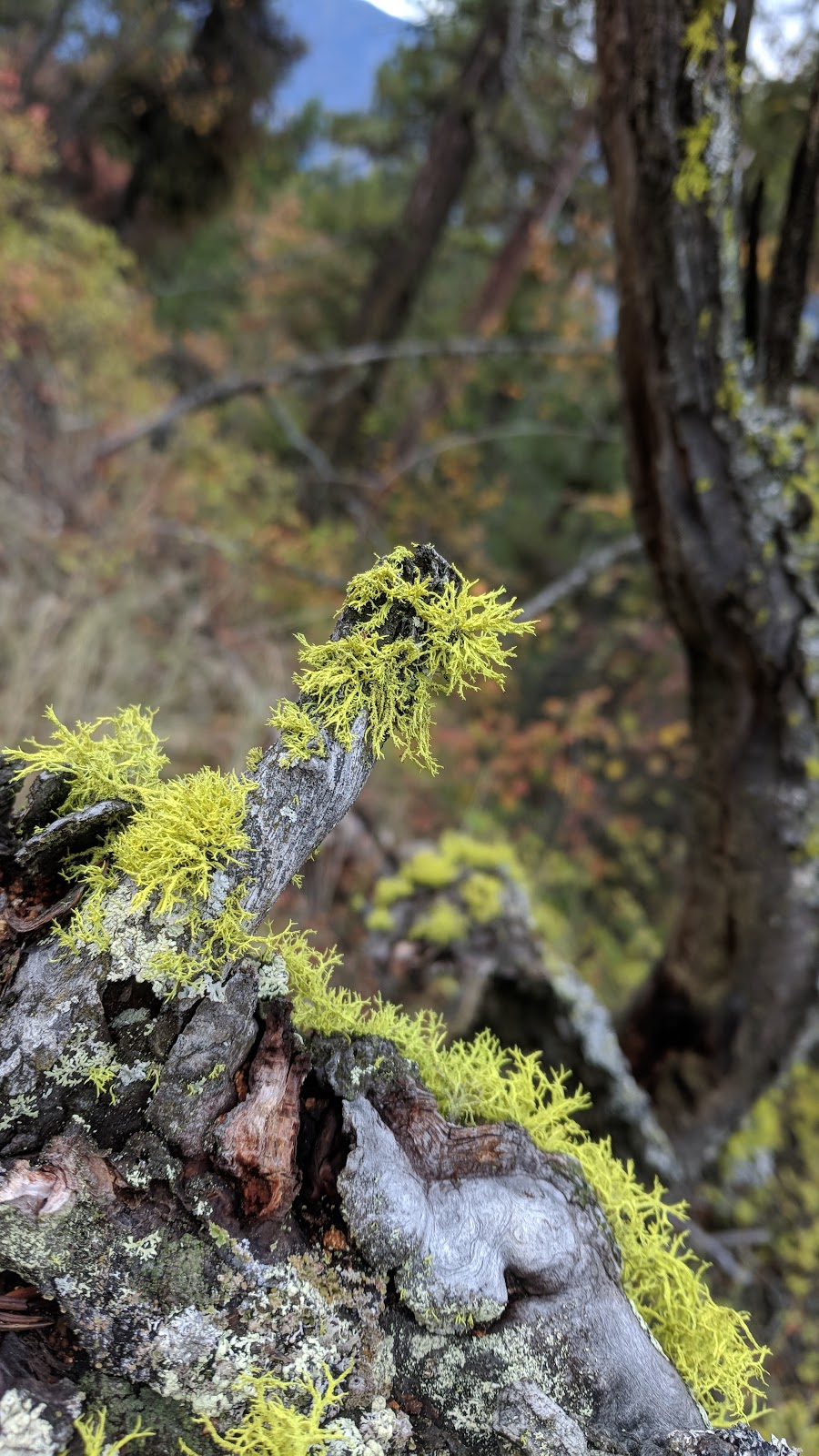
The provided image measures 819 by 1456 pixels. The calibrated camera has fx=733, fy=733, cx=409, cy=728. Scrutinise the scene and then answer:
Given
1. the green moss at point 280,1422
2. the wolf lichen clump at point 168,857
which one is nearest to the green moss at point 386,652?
the wolf lichen clump at point 168,857

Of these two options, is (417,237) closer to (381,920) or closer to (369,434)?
(369,434)

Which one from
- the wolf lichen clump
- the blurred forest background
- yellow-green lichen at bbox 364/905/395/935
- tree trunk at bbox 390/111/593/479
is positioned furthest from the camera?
tree trunk at bbox 390/111/593/479

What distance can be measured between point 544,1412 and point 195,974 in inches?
22.9

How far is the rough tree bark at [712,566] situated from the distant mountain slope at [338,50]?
366 centimetres

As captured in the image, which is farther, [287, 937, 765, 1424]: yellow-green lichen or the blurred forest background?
the blurred forest background

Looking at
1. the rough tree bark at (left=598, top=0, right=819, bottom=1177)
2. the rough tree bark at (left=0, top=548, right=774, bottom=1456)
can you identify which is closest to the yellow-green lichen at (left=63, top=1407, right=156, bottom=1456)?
the rough tree bark at (left=0, top=548, right=774, bottom=1456)

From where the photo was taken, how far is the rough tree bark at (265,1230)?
2.41ft

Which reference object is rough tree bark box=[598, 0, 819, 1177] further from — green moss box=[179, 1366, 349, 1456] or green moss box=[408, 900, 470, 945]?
green moss box=[179, 1366, 349, 1456]

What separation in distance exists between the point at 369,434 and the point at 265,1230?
25.0ft

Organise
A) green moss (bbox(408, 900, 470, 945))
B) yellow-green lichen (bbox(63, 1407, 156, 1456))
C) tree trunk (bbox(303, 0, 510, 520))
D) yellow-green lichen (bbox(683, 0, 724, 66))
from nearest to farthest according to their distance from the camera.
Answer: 1. yellow-green lichen (bbox(63, 1407, 156, 1456))
2. yellow-green lichen (bbox(683, 0, 724, 66))
3. green moss (bbox(408, 900, 470, 945))
4. tree trunk (bbox(303, 0, 510, 520))

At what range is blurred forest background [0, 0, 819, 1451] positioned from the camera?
145 inches

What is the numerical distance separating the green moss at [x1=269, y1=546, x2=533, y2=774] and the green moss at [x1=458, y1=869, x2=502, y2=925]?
180 cm

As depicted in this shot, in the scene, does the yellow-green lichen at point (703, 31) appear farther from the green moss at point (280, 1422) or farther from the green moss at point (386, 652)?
the green moss at point (280, 1422)

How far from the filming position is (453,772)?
6730 millimetres
